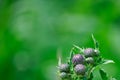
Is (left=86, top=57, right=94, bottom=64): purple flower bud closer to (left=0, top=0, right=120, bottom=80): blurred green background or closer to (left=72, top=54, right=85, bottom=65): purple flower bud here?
(left=72, top=54, right=85, bottom=65): purple flower bud

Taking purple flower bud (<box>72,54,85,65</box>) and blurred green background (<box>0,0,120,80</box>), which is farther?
blurred green background (<box>0,0,120,80</box>)

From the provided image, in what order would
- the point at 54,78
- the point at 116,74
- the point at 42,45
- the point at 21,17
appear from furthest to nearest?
1. the point at 21,17
2. the point at 42,45
3. the point at 54,78
4. the point at 116,74

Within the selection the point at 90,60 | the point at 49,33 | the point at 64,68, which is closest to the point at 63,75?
the point at 64,68

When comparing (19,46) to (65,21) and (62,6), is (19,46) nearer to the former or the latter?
(65,21)

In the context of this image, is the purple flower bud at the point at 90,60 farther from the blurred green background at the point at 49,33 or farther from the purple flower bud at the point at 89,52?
the blurred green background at the point at 49,33

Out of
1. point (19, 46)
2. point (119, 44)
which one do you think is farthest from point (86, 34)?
point (19, 46)

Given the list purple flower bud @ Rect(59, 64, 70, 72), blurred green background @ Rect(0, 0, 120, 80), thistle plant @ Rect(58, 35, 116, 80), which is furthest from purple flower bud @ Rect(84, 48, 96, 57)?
blurred green background @ Rect(0, 0, 120, 80)

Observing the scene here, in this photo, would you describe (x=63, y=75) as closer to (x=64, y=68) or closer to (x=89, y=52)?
(x=64, y=68)
